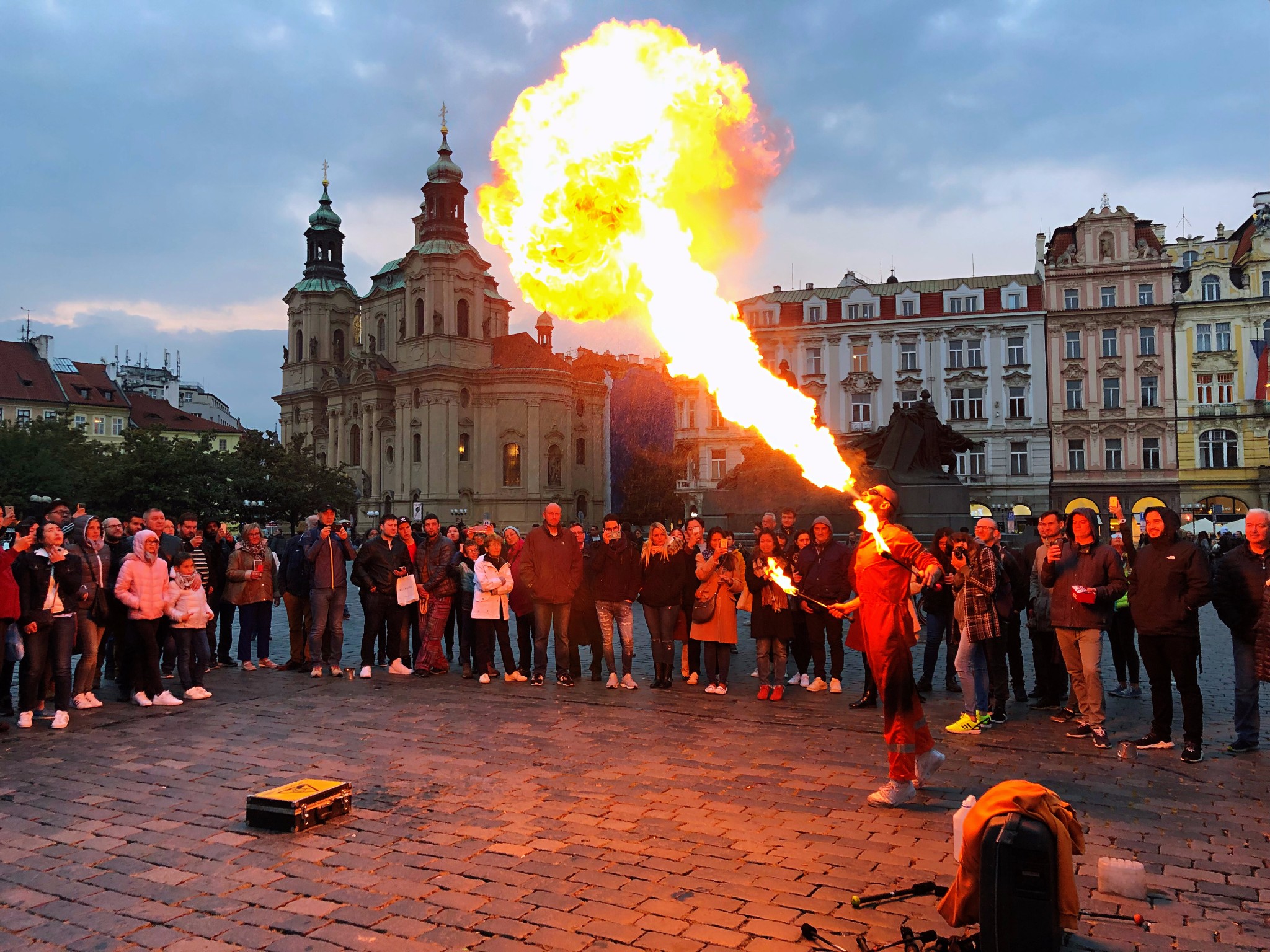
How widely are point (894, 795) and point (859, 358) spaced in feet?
186

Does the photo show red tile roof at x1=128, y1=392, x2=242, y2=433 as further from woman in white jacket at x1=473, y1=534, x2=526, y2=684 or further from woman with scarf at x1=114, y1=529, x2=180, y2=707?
woman in white jacket at x1=473, y1=534, x2=526, y2=684

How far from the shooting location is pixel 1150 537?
8.80 metres

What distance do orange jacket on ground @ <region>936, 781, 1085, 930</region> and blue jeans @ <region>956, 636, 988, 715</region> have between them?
495cm

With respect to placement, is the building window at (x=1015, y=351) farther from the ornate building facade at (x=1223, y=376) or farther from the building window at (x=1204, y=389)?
the building window at (x=1204, y=389)

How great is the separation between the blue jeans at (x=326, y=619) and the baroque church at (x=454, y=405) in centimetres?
5757

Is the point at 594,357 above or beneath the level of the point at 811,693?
above

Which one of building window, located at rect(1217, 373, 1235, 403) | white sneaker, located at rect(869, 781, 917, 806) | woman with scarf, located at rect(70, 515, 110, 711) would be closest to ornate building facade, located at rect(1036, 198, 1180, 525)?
building window, located at rect(1217, 373, 1235, 403)

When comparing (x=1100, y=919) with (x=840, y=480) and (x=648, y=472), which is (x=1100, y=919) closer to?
(x=840, y=480)

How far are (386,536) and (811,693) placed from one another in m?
6.49

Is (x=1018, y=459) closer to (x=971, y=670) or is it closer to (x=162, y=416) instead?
(x=971, y=670)

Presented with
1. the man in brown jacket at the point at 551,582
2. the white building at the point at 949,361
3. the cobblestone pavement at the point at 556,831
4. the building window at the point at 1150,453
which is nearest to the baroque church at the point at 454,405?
the white building at the point at 949,361

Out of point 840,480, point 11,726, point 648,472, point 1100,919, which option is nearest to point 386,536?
point 11,726

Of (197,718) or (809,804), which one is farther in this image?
(197,718)

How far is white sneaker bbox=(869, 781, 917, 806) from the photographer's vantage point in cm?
679
